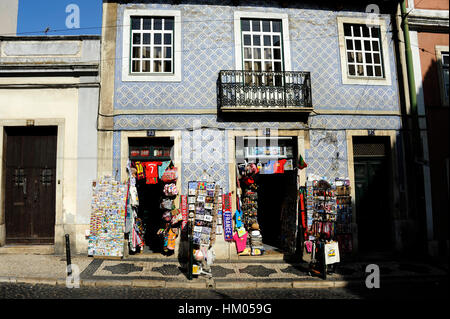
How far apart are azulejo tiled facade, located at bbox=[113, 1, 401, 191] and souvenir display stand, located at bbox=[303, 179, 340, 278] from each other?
737 millimetres

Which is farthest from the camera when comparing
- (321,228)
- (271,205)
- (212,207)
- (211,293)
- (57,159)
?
(271,205)

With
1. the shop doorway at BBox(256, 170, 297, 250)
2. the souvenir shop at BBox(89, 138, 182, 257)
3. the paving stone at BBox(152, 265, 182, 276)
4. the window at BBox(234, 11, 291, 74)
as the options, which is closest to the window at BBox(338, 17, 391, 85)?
the window at BBox(234, 11, 291, 74)

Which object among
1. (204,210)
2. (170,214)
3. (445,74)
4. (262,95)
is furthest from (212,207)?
(445,74)

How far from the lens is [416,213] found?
334 inches

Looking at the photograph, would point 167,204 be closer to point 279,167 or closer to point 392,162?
point 279,167

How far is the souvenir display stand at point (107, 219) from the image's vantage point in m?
7.66

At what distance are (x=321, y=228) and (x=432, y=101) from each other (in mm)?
5282

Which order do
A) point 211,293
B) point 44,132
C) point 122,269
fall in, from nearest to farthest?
1. point 211,293
2. point 122,269
3. point 44,132

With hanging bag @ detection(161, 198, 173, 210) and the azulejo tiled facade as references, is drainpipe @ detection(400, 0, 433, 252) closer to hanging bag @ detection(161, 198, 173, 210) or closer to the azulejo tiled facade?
the azulejo tiled facade

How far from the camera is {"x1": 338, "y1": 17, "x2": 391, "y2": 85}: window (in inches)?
351

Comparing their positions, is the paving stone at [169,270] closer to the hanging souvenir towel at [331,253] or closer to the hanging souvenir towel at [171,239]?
the hanging souvenir towel at [171,239]

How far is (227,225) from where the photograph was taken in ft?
26.4

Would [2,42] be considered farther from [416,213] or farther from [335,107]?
[416,213]
